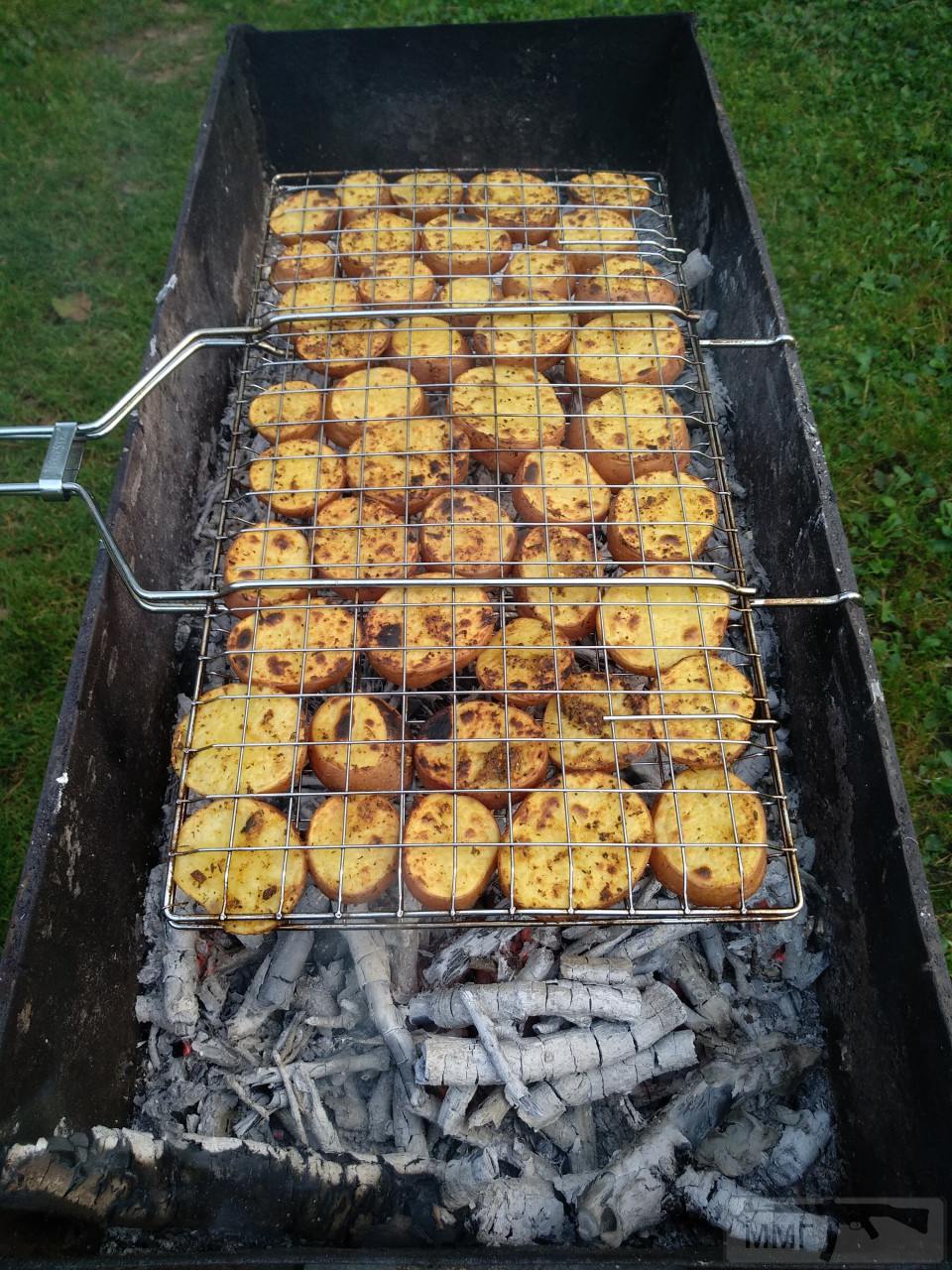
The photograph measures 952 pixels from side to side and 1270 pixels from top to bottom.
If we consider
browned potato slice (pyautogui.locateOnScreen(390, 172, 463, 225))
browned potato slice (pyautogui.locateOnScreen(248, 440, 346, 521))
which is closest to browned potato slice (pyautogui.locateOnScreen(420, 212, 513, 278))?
browned potato slice (pyautogui.locateOnScreen(390, 172, 463, 225))

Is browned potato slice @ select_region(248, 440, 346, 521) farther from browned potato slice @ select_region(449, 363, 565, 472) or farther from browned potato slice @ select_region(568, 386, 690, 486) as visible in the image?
browned potato slice @ select_region(568, 386, 690, 486)

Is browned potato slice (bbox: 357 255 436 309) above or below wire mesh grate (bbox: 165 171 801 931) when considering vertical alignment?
above

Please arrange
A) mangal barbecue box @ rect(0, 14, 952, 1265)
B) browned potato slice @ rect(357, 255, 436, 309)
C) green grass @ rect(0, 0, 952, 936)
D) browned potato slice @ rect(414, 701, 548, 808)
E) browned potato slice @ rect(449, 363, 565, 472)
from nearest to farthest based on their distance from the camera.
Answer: mangal barbecue box @ rect(0, 14, 952, 1265) < browned potato slice @ rect(414, 701, 548, 808) < browned potato slice @ rect(449, 363, 565, 472) < browned potato slice @ rect(357, 255, 436, 309) < green grass @ rect(0, 0, 952, 936)

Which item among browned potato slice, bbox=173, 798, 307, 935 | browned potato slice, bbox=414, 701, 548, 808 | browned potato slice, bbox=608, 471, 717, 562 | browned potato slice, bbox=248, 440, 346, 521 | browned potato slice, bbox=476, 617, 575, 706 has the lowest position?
browned potato slice, bbox=173, 798, 307, 935

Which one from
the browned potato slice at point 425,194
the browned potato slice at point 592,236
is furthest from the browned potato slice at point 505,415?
the browned potato slice at point 425,194

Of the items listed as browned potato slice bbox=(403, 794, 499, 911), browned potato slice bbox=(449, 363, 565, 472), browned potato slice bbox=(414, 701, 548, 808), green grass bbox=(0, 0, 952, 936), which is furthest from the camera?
green grass bbox=(0, 0, 952, 936)

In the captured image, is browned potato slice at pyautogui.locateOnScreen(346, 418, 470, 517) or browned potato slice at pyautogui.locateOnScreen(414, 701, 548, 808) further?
browned potato slice at pyautogui.locateOnScreen(346, 418, 470, 517)

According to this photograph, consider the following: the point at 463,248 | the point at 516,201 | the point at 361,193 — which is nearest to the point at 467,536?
the point at 463,248

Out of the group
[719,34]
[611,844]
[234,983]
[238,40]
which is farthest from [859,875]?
[719,34]
